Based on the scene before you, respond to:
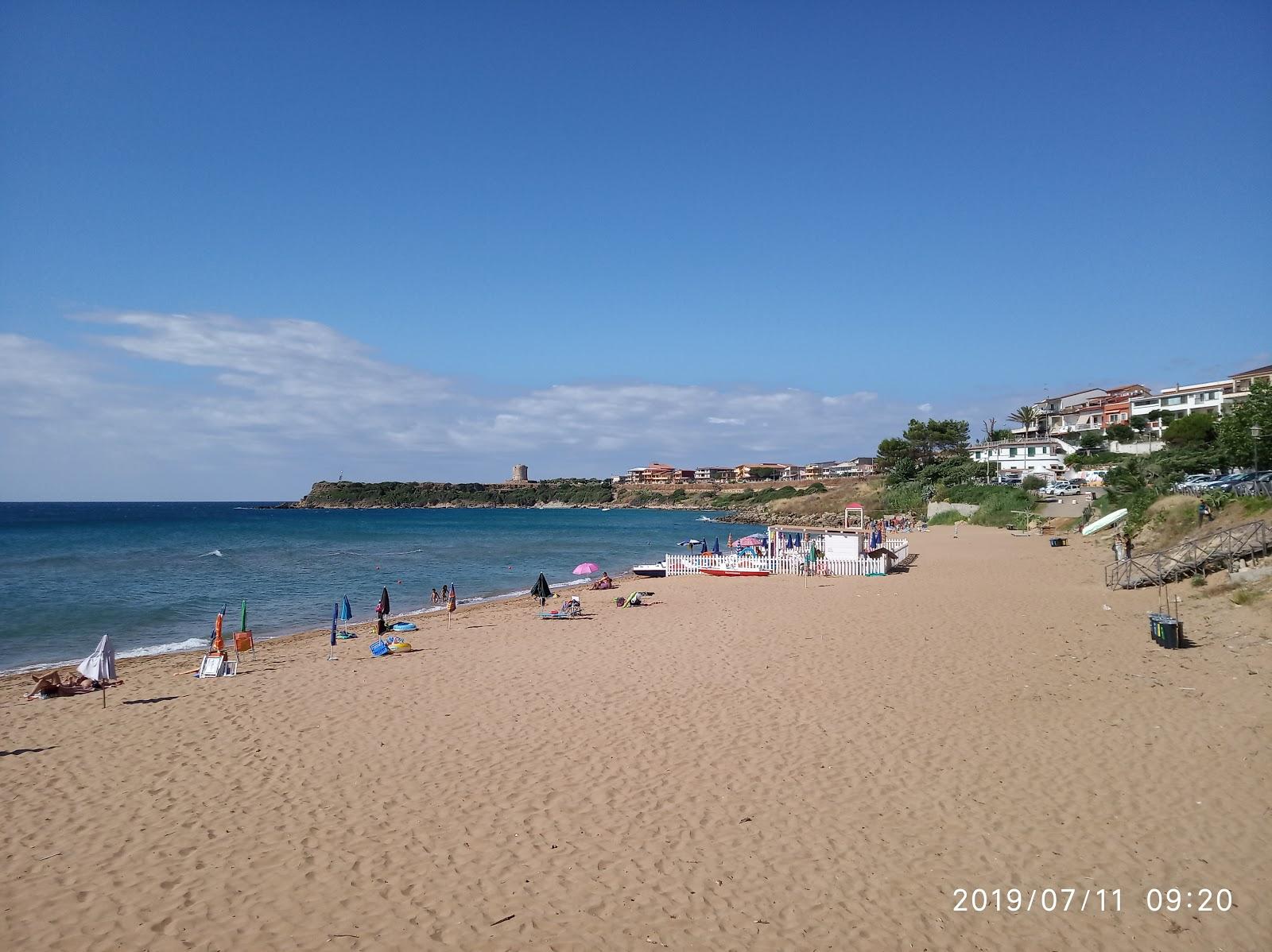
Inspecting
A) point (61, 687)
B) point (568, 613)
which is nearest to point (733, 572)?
Result: point (568, 613)

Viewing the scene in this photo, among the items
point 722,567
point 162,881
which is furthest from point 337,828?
point 722,567

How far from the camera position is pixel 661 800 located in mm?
7137

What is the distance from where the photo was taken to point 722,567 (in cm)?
2741

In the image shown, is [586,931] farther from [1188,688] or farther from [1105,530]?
[1105,530]

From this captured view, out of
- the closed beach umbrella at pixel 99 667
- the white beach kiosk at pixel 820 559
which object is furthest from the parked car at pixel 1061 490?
the closed beach umbrella at pixel 99 667

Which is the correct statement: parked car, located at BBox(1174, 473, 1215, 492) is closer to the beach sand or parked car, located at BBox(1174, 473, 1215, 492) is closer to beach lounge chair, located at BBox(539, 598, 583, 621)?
the beach sand

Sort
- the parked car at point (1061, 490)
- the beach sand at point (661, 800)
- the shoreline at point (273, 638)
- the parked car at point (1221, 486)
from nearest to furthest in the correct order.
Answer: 1. the beach sand at point (661, 800)
2. the shoreline at point (273, 638)
3. the parked car at point (1221, 486)
4. the parked car at point (1061, 490)

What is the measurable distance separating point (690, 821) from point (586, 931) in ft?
5.95

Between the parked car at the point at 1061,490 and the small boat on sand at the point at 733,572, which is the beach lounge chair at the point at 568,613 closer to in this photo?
the small boat on sand at the point at 733,572

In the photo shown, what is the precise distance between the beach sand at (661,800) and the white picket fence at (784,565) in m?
12.0
